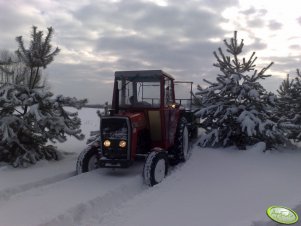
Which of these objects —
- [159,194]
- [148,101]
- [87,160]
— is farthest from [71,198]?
[148,101]

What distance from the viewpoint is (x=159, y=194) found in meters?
6.25

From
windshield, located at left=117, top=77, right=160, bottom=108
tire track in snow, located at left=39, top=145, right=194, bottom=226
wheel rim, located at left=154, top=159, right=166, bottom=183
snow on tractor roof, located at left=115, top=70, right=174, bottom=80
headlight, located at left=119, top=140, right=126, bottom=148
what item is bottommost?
tire track in snow, located at left=39, top=145, right=194, bottom=226

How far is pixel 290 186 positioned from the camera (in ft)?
22.6

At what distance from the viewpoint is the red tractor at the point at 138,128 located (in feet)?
24.0

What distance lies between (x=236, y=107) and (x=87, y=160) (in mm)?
4805

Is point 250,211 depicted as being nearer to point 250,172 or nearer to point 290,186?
point 290,186

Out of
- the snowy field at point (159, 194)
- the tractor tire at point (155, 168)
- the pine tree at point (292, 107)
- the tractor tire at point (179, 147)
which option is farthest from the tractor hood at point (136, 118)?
the pine tree at point (292, 107)

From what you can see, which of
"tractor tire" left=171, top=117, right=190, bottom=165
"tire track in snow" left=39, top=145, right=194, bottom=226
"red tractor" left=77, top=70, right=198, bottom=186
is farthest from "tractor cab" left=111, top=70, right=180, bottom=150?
"tire track in snow" left=39, top=145, right=194, bottom=226

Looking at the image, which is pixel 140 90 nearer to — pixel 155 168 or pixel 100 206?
pixel 155 168

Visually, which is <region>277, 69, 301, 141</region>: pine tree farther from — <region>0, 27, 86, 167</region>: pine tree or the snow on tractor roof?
<region>0, 27, 86, 167</region>: pine tree

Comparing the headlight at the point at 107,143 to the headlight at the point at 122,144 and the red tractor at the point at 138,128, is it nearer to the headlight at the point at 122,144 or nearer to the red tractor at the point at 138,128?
the red tractor at the point at 138,128

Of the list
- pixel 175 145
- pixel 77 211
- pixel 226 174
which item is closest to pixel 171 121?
pixel 175 145

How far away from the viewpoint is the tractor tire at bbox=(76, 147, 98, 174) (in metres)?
7.75

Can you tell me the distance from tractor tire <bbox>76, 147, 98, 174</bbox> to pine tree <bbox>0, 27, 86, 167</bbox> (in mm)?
1594
